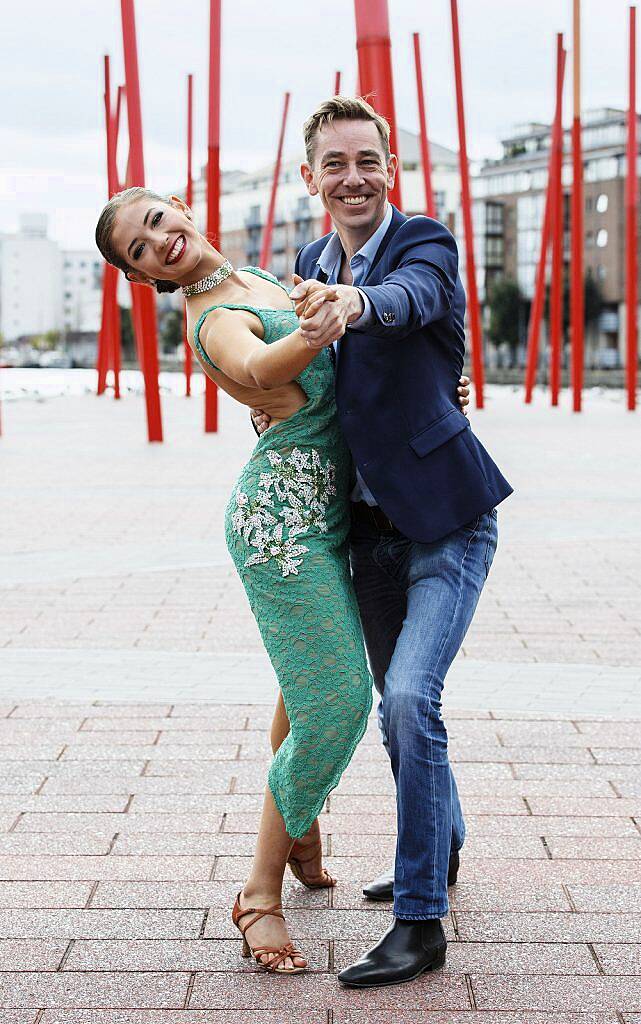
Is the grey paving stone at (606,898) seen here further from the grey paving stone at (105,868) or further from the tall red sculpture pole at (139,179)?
the tall red sculpture pole at (139,179)

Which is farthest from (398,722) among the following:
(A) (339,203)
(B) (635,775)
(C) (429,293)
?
(B) (635,775)

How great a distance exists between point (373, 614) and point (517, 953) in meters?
0.80

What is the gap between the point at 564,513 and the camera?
35.5 ft

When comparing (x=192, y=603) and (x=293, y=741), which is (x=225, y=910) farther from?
(x=192, y=603)

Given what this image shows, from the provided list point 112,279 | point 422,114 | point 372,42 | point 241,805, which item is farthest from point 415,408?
point 112,279

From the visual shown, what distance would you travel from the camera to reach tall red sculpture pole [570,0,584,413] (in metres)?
24.0

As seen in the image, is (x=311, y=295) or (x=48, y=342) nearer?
(x=311, y=295)

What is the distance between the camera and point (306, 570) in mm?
2955

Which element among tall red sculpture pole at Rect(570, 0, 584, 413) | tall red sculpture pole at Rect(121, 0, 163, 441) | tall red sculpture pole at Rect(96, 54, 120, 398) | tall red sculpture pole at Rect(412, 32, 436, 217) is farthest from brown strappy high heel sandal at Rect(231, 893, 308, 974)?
tall red sculpture pole at Rect(96, 54, 120, 398)

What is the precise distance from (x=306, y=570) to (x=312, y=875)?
2.94ft

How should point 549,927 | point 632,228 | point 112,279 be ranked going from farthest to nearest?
point 112,279
point 632,228
point 549,927

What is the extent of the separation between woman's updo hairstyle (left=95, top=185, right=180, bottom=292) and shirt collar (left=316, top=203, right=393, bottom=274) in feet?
1.16

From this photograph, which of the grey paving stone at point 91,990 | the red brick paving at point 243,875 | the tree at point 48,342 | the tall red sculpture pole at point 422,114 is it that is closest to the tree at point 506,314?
the tall red sculpture pole at point 422,114

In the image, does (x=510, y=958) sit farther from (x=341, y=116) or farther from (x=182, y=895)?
(x=341, y=116)
